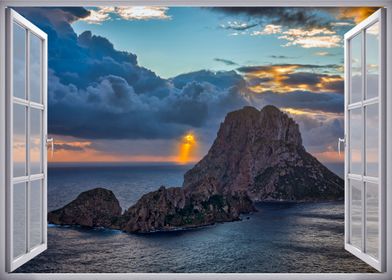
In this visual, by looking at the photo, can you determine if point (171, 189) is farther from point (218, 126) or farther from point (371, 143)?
point (371, 143)

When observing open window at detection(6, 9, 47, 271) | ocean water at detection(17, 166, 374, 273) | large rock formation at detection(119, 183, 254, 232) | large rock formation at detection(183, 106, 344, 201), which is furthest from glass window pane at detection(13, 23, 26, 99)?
large rock formation at detection(119, 183, 254, 232)

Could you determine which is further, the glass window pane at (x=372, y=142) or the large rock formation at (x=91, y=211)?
the large rock formation at (x=91, y=211)

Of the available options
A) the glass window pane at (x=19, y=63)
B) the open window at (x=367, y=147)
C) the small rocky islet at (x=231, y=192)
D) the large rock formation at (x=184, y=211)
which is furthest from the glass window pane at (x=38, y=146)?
the large rock formation at (x=184, y=211)

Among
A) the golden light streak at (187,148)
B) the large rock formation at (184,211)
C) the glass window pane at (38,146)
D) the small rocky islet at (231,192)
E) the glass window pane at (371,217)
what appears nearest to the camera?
the glass window pane at (371,217)

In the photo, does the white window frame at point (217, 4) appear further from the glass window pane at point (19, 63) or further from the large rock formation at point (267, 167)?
the large rock formation at point (267, 167)

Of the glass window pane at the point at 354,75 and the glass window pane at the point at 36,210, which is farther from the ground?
the glass window pane at the point at 354,75
